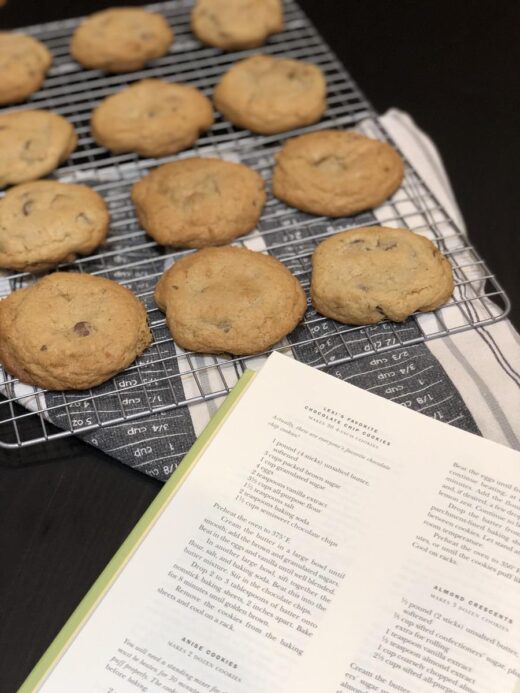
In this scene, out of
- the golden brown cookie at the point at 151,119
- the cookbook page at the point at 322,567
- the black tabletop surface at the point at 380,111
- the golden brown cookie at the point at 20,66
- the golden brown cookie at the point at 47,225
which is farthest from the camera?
the golden brown cookie at the point at 20,66

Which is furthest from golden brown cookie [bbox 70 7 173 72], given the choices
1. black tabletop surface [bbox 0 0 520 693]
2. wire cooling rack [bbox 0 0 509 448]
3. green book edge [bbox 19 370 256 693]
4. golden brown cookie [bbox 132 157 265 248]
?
green book edge [bbox 19 370 256 693]

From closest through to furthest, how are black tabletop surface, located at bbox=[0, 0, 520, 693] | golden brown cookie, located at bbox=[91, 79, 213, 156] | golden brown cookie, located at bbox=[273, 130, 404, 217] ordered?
black tabletop surface, located at bbox=[0, 0, 520, 693], golden brown cookie, located at bbox=[273, 130, 404, 217], golden brown cookie, located at bbox=[91, 79, 213, 156]

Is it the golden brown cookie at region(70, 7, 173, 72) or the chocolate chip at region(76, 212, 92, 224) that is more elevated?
the golden brown cookie at region(70, 7, 173, 72)

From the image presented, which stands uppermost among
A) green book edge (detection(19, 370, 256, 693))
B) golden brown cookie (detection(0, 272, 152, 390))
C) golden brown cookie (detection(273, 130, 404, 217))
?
golden brown cookie (detection(273, 130, 404, 217))

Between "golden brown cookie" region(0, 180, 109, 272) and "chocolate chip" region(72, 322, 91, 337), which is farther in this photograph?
"golden brown cookie" region(0, 180, 109, 272)

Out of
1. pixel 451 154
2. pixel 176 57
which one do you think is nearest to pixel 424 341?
pixel 451 154

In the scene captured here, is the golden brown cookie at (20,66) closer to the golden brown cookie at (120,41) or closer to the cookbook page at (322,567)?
the golden brown cookie at (120,41)

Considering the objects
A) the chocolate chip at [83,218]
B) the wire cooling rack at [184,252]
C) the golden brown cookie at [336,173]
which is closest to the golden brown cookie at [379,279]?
the wire cooling rack at [184,252]

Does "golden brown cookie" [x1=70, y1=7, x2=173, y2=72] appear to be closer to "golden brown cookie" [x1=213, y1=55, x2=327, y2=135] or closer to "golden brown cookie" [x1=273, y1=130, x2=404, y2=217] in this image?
"golden brown cookie" [x1=213, y1=55, x2=327, y2=135]
